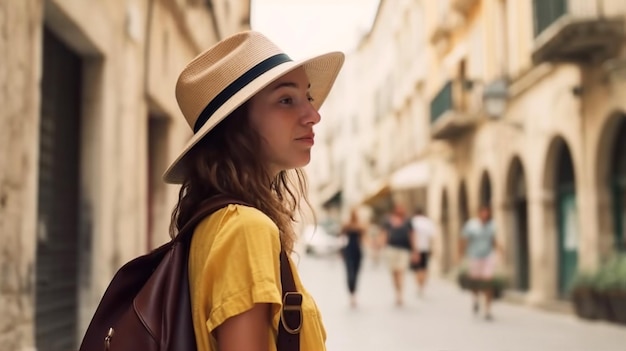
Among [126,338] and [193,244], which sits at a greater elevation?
[193,244]

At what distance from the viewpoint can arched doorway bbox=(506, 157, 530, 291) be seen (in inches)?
711

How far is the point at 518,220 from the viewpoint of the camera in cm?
1858

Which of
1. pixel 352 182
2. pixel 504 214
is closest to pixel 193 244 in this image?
pixel 504 214

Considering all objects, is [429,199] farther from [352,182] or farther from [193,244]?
[352,182]

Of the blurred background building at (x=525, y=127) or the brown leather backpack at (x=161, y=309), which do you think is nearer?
the brown leather backpack at (x=161, y=309)

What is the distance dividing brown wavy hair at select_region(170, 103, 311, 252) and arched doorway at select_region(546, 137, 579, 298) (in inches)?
543

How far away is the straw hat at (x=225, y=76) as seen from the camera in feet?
5.92

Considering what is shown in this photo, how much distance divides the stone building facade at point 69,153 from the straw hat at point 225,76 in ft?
11.0

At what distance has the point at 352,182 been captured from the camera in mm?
59219

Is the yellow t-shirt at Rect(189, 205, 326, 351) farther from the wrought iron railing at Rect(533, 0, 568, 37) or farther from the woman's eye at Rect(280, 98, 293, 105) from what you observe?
the wrought iron railing at Rect(533, 0, 568, 37)

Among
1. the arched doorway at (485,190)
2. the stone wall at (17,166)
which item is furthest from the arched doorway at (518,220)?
the stone wall at (17,166)

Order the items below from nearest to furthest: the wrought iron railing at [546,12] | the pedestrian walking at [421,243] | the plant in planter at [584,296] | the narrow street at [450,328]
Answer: the narrow street at [450,328]
the plant in planter at [584,296]
the wrought iron railing at [546,12]
the pedestrian walking at [421,243]

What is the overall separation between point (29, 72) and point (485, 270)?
863 centimetres

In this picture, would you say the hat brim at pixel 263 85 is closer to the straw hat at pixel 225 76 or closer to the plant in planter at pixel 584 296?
the straw hat at pixel 225 76
